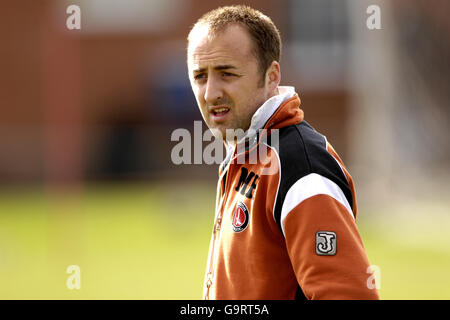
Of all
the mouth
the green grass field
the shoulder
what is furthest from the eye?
the green grass field

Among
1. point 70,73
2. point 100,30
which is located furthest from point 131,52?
point 70,73

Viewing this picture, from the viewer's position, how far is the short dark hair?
119 inches

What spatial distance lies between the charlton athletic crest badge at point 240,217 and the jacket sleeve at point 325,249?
26cm

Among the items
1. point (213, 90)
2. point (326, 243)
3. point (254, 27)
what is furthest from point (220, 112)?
point (326, 243)

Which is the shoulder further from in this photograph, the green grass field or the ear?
the green grass field

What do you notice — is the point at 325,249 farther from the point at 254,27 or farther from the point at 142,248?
the point at 142,248

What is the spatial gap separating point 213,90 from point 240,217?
566mm

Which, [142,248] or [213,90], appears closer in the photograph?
[213,90]

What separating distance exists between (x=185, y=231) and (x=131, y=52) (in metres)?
11.6

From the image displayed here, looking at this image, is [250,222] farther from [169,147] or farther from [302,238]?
[169,147]

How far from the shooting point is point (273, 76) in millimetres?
3154

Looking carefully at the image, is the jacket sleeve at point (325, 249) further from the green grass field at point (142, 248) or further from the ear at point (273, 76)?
the green grass field at point (142, 248)

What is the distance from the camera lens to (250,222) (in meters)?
2.77

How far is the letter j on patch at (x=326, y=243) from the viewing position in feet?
8.28
